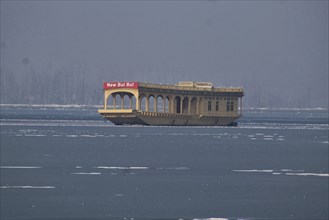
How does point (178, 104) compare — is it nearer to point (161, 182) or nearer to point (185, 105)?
point (185, 105)

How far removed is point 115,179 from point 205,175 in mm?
5333

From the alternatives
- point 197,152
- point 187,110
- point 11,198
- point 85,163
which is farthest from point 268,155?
point 187,110

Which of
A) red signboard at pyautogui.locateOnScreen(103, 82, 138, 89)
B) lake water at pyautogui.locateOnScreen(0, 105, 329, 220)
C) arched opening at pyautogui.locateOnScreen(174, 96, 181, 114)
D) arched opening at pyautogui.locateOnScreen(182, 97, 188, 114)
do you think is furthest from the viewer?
arched opening at pyautogui.locateOnScreen(182, 97, 188, 114)

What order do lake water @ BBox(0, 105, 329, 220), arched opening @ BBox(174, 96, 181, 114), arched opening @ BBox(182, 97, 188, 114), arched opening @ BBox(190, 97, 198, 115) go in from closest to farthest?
lake water @ BBox(0, 105, 329, 220) < arched opening @ BBox(190, 97, 198, 115) < arched opening @ BBox(174, 96, 181, 114) < arched opening @ BBox(182, 97, 188, 114)

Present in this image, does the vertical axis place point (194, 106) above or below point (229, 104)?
below

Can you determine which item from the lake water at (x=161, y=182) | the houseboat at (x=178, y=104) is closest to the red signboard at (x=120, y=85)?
the houseboat at (x=178, y=104)

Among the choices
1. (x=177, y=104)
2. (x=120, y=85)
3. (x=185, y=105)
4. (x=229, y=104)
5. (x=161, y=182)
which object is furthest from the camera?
(x=177, y=104)

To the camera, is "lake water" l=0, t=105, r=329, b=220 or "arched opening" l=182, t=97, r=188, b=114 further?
"arched opening" l=182, t=97, r=188, b=114

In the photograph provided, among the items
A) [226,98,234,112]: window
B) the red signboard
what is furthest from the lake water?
[226,98,234,112]: window

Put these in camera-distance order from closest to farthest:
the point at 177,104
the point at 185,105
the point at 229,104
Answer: the point at 229,104 → the point at 185,105 → the point at 177,104

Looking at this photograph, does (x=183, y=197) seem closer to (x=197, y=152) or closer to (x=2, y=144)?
(x=197, y=152)

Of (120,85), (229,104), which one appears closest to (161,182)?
(120,85)

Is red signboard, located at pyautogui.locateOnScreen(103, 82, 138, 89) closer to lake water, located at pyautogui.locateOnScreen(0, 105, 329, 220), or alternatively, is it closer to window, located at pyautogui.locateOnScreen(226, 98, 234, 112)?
window, located at pyautogui.locateOnScreen(226, 98, 234, 112)

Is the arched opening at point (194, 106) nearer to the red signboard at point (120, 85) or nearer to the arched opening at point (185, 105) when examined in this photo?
the arched opening at point (185, 105)
